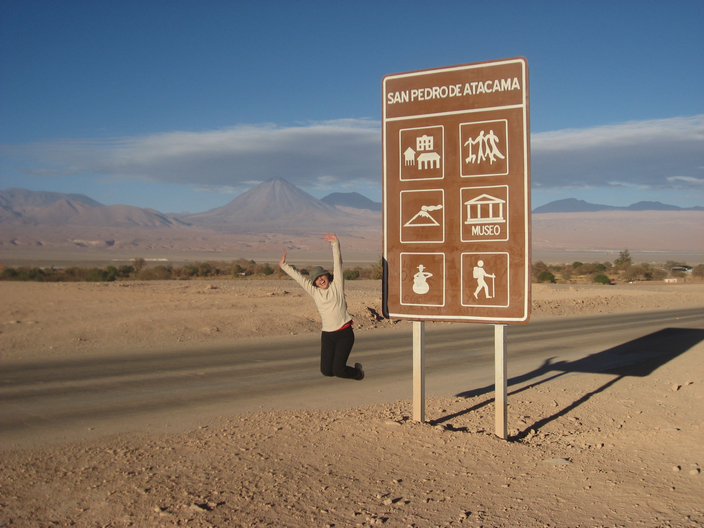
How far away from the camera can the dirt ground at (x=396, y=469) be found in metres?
4.22

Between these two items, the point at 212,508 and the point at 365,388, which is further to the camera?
the point at 365,388

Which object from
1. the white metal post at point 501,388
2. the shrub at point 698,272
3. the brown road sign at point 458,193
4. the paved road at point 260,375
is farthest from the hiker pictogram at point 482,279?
the shrub at point 698,272

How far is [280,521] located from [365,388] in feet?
17.7

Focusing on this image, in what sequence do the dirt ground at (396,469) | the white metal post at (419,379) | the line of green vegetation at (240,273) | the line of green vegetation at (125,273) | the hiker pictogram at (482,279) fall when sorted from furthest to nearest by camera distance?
the line of green vegetation at (240,273), the line of green vegetation at (125,273), the white metal post at (419,379), the hiker pictogram at (482,279), the dirt ground at (396,469)

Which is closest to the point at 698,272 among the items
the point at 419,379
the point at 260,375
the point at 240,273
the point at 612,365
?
the point at 240,273

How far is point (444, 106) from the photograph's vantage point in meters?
6.74

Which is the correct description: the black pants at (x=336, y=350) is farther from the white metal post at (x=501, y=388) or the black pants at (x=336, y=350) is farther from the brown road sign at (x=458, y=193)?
the white metal post at (x=501, y=388)

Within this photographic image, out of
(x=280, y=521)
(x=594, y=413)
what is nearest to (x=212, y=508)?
(x=280, y=521)

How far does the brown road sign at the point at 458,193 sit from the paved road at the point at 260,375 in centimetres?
252

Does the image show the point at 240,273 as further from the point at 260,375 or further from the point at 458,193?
the point at 458,193

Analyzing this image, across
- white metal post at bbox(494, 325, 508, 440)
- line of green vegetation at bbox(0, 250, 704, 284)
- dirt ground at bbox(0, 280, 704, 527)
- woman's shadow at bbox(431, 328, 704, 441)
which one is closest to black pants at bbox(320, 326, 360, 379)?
dirt ground at bbox(0, 280, 704, 527)

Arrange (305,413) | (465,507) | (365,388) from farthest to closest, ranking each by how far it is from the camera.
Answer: (365,388) → (305,413) → (465,507)

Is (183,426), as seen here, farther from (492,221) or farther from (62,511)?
(492,221)

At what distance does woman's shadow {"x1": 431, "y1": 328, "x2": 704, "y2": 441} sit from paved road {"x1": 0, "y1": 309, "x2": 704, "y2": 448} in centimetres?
2
